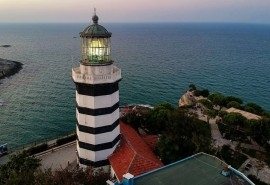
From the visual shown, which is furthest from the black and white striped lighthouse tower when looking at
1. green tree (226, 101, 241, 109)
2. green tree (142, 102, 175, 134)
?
green tree (226, 101, 241, 109)

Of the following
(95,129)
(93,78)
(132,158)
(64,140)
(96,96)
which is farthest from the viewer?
(64,140)

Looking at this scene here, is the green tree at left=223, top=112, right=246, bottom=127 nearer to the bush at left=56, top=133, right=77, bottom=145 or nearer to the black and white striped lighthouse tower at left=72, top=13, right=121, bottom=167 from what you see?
the black and white striped lighthouse tower at left=72, top=13, right=121, bottom=167

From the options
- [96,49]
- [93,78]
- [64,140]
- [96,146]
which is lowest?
[64,140]

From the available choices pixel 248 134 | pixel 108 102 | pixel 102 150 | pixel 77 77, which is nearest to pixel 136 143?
pixel 102 150

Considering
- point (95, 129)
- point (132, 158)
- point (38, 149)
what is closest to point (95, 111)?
point (95, 129)

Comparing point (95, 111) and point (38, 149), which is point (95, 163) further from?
point (38, 149)

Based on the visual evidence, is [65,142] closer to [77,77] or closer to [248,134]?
[77,77]

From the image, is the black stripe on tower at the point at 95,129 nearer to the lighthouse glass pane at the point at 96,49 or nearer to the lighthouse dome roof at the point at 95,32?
the lighthouse glass pane at the point at 96,49

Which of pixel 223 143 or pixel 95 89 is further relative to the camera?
pixel 223 143
